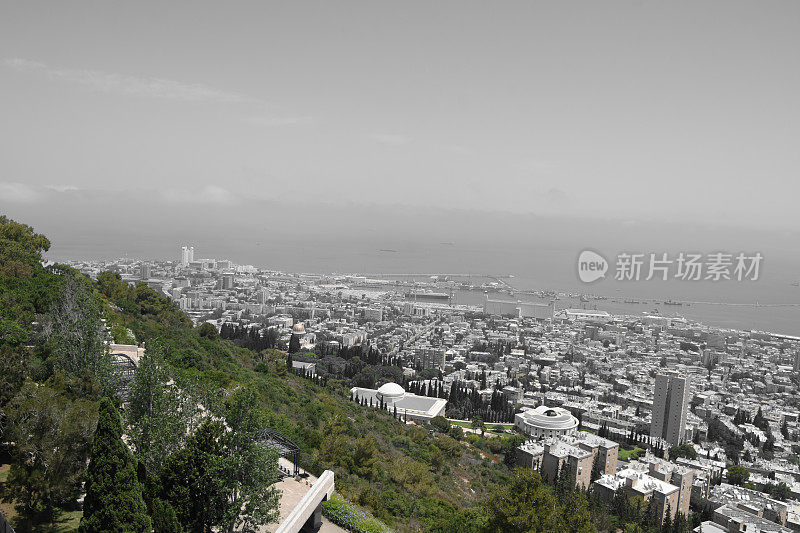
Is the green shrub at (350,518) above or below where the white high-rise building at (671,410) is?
above

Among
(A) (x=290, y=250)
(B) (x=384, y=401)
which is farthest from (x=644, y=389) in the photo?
(A) (x=290, y=250)

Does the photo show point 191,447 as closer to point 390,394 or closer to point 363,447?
point 363,447

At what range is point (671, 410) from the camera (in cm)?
1802

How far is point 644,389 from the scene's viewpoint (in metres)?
22.7

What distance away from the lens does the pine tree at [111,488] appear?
3.32m

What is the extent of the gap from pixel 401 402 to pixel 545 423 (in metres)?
4.49

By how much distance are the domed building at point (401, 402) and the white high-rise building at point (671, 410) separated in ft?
23.6

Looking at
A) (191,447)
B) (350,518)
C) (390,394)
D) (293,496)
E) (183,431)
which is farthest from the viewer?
(390,394)

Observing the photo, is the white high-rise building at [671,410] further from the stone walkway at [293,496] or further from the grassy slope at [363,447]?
the stone walkway at [293,496]

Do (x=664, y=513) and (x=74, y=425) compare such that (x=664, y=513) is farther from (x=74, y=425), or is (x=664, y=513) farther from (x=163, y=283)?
(x=163, y=283)

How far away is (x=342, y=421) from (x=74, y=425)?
550 centimetres

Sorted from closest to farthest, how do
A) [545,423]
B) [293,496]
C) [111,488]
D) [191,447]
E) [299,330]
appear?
1. [111,488]
2. [191,447]
3. [293,496]
4. [545,423]
5. [299,330]

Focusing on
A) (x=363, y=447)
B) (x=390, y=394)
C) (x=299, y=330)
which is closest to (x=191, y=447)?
(x=363, y=447)

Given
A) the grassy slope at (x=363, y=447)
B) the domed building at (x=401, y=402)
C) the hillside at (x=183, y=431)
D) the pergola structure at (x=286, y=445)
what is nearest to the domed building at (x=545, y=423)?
the hillside at (x=183, y=431)
